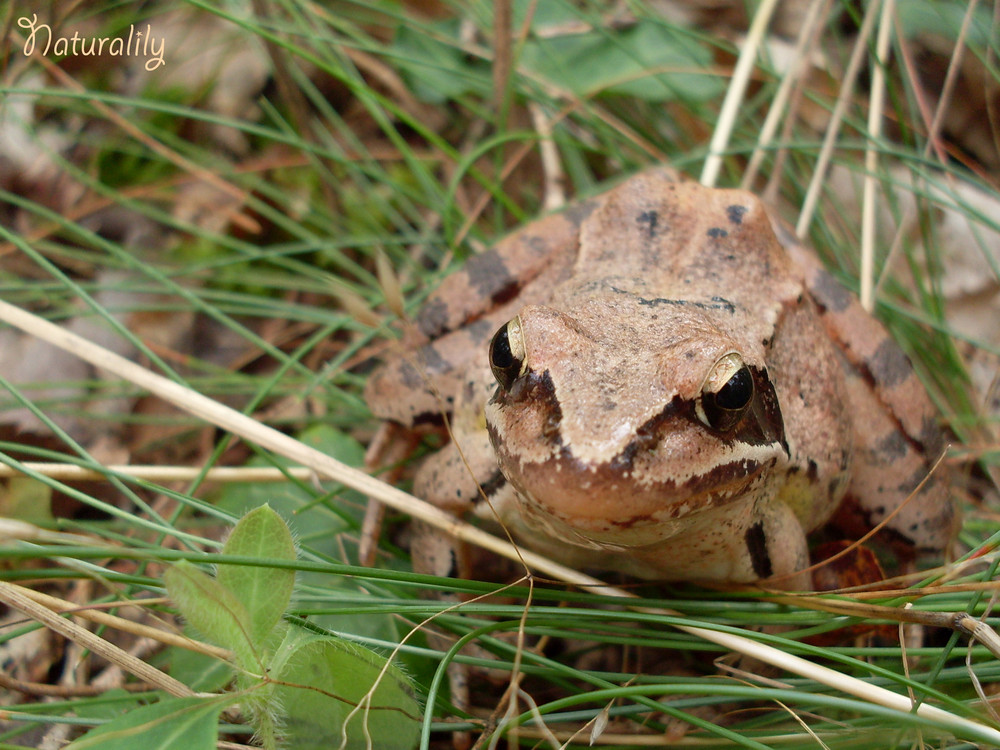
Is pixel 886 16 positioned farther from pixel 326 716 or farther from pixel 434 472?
pixel 326 716

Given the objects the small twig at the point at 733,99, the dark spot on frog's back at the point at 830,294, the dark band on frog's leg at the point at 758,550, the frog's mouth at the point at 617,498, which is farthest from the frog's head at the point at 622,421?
the small twig at the point at 733,99

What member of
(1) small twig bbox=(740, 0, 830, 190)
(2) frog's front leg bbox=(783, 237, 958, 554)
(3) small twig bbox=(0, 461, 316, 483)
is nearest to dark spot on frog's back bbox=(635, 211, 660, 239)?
(2) frog's front leg bbox=(783, 237, 958, 554)

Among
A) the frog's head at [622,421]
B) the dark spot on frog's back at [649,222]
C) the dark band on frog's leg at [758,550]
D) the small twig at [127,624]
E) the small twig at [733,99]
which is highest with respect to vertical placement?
the small twig at [733,99]

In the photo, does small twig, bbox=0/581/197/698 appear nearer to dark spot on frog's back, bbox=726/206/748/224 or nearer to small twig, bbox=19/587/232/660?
small twig, bbox=19/587/232/660

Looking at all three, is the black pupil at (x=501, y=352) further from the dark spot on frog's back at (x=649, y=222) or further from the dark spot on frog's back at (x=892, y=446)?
the dark spot on frog's back at (x=892, y=446)

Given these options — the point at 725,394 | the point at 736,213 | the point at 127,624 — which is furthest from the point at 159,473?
the point at 736,213

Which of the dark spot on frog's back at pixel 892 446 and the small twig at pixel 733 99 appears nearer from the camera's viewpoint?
the dark spot on frog's back at pixel 892 446

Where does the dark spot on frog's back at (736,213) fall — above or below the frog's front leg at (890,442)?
above

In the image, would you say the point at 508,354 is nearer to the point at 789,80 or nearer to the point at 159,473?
the point at 159,473
